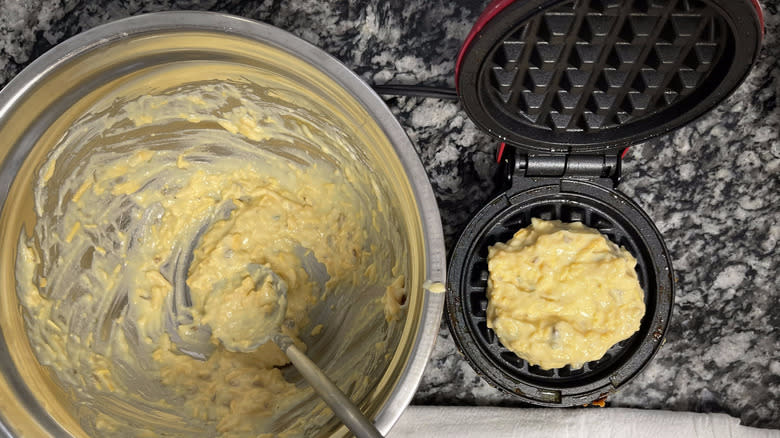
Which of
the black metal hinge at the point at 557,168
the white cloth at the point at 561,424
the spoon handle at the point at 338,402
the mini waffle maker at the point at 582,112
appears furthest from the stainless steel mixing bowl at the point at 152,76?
the white cloth at the point at 561,424

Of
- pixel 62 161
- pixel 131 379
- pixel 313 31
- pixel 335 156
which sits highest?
pixel 313 31

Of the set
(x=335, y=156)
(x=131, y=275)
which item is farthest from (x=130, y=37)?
(x=131, y=275)

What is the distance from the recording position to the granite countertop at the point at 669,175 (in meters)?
1.28

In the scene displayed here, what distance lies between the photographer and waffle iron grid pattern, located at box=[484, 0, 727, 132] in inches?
36.4

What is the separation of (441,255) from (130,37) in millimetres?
621

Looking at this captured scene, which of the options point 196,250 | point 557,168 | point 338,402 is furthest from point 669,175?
point 196,250

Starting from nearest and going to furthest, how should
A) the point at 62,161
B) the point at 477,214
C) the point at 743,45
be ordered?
the point at 743,45 < the point at 62,161 < the point at 477,214

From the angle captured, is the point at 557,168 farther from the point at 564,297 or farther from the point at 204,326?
the point at 204,326

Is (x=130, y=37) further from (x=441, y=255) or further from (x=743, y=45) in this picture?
(x=743, y=45)

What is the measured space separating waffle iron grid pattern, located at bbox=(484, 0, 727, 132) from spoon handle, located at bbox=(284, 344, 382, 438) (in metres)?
0.60

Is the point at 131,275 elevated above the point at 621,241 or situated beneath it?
situated beneath

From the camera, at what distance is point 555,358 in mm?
1156

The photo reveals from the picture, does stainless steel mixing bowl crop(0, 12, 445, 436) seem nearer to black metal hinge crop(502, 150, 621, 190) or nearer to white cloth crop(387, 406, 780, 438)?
black metal hinge crop(502, 150, 621, 190)

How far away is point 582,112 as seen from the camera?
1.09m
